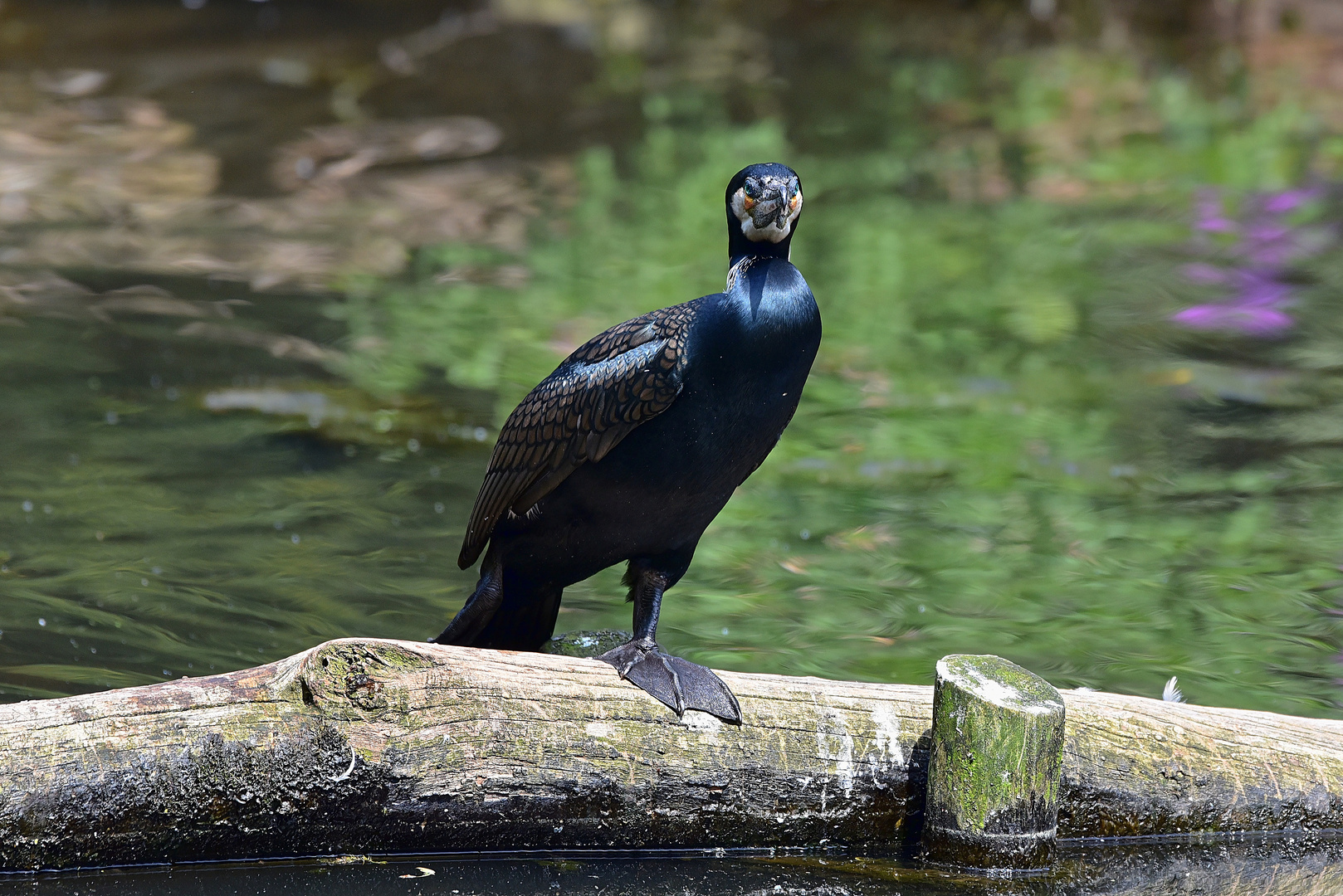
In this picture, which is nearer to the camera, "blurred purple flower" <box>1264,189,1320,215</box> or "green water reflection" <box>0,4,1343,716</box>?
"green water reflection" <box>0,4,1343,716</box>

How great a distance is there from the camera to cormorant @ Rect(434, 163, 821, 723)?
10.3 feet

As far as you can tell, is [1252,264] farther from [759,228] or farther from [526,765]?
[526,765]

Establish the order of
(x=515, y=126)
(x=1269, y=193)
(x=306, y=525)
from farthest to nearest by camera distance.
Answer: (x=515, y=126) → (x=1269, y=193) → (x=306, y=525)

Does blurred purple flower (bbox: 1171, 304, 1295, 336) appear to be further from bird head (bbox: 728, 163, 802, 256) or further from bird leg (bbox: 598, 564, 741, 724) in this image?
bird leg (bbox: 598, 564, 741, 724)

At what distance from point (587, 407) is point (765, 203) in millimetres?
592

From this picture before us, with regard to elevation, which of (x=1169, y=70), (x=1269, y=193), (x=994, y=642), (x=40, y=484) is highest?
(x=1169, y=70)

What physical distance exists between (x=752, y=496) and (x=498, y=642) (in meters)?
2.54

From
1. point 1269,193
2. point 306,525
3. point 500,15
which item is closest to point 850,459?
point 306,525

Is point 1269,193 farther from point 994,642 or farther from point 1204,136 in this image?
point 994,642

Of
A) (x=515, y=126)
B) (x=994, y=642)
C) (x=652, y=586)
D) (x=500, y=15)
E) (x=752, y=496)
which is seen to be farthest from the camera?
(x=500, y=15)

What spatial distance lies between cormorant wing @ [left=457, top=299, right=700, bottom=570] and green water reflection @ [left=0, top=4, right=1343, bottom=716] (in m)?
1.29

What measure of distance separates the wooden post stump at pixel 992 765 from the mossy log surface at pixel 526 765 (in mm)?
106

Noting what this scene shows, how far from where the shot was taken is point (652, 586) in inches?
137

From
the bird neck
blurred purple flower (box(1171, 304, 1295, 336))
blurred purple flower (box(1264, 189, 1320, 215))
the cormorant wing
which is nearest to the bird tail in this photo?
the cormorant wing
